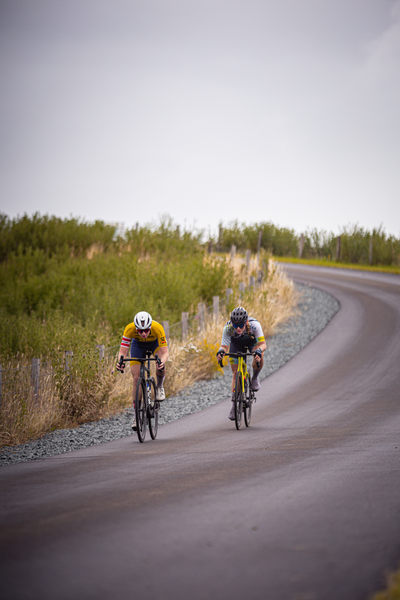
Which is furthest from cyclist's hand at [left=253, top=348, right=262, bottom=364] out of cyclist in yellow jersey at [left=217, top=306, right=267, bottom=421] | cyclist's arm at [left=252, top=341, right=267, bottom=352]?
cyclist's arm at [left=252, top=341, right=267, bottom=352]

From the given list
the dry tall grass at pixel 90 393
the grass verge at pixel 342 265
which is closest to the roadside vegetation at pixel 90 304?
the dry tall grass at pixel 90 393

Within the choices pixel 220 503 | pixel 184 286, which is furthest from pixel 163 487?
pixel 184 286

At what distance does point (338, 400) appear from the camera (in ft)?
38.8

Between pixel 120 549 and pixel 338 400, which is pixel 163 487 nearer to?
pixel 120 549

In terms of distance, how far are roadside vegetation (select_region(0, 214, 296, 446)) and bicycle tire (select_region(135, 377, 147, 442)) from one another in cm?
68

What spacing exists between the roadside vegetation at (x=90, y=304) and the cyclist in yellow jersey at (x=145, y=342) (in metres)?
0.49

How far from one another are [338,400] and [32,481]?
24.1 feet

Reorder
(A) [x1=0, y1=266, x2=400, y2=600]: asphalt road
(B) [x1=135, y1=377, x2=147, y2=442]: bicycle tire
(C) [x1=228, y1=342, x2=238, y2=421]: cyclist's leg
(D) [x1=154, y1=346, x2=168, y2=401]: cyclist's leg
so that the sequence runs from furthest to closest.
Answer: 1. (C) [x1=228, y1=342, x2=238, y2=421]: cyclist's leg
2. (D) [x1=154, y1=346, x2=168, y2=401]: cyclist's leg
3. (B) [x1=135, y1=377, x2=147, y2=442]: bicycle tire
4. (A) [x1=0, y1=266, x2=400, y2=600]: asphalt road

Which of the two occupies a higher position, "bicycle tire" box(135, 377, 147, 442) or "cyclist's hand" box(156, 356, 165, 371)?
"cyclist's hand" box(156, 356, 165, 371)

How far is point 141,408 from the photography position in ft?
28.9

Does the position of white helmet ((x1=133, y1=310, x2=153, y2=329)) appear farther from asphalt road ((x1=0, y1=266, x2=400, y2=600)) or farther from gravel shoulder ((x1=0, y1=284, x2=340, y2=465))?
gravel shoulder ((x1=0, y1=284, x2=340, y2=465))

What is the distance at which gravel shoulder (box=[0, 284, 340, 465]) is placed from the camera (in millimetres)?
8875

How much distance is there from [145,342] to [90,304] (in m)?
9.66

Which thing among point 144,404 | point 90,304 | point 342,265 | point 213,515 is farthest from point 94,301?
point 342,265
